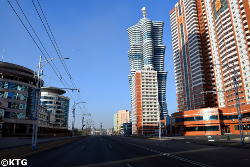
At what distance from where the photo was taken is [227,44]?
3807 inches

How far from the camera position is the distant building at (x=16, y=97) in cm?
6875

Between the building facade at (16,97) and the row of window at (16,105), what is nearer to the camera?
the building facade at (16,97)

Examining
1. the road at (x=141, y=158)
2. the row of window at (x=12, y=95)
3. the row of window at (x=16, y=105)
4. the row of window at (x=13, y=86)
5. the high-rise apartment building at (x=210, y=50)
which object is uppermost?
the high-rise apartment building at (x=210, y=50)

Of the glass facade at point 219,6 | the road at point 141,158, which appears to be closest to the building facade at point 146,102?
the glass facade at point 219,6

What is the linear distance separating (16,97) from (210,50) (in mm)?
108049

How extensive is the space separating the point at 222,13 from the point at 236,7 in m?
10.2

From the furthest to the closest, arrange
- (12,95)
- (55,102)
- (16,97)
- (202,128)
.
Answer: (55,102) → (202,128) → (16,97) → (12,95)

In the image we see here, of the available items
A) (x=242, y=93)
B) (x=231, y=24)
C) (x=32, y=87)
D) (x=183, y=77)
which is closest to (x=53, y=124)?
(x=32, y=87)

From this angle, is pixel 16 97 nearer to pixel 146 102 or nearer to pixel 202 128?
pixel 202 128

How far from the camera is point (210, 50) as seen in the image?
386ft

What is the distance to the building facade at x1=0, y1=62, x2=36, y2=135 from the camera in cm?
6875

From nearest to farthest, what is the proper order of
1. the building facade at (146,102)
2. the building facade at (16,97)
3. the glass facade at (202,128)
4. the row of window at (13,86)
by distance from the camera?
the building facade at (16,97)
the row of window at (13,86)
the glass facade at (202,128)
the building facade at (146,102)

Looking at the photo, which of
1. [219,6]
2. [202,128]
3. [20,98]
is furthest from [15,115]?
[219,6]

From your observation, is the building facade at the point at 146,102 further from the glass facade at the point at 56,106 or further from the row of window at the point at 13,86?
the row of window at the point at 13,86
